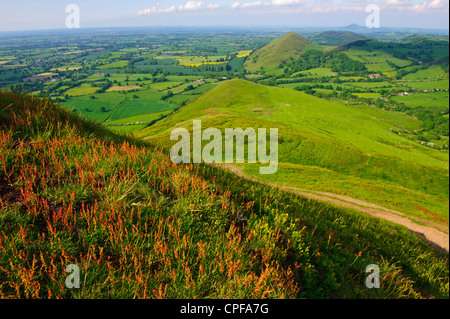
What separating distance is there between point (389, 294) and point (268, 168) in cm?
5032

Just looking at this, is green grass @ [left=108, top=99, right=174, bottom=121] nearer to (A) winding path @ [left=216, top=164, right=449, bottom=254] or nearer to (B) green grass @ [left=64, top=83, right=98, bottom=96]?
(B) green grass @ [left=64, top=83, right=98, bottom=96]

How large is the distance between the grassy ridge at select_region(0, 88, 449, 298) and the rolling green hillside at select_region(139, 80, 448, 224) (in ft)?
128

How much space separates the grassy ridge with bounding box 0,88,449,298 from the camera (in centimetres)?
388

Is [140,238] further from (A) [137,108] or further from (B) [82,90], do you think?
(B) [82,90]

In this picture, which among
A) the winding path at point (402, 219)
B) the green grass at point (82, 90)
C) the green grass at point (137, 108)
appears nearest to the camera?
the winding path at point (402, 219)

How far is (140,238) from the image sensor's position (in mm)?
4648

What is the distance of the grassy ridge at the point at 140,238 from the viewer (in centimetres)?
388

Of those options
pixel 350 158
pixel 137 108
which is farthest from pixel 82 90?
pixel 350 158

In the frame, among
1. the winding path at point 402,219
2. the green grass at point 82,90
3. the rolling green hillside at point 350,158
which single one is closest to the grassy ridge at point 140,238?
the winding path at point 402,219

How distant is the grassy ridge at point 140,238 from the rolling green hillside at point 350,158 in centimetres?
3904

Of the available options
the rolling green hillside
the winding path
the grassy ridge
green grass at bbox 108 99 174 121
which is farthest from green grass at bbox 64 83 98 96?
the grassy ridge

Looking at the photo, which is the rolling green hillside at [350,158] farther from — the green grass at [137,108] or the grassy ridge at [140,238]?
the grassy ridge at [140,238]

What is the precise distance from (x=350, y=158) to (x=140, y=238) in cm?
7402

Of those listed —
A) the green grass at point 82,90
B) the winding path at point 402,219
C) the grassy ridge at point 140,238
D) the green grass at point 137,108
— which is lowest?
the winding path at point 402,219
